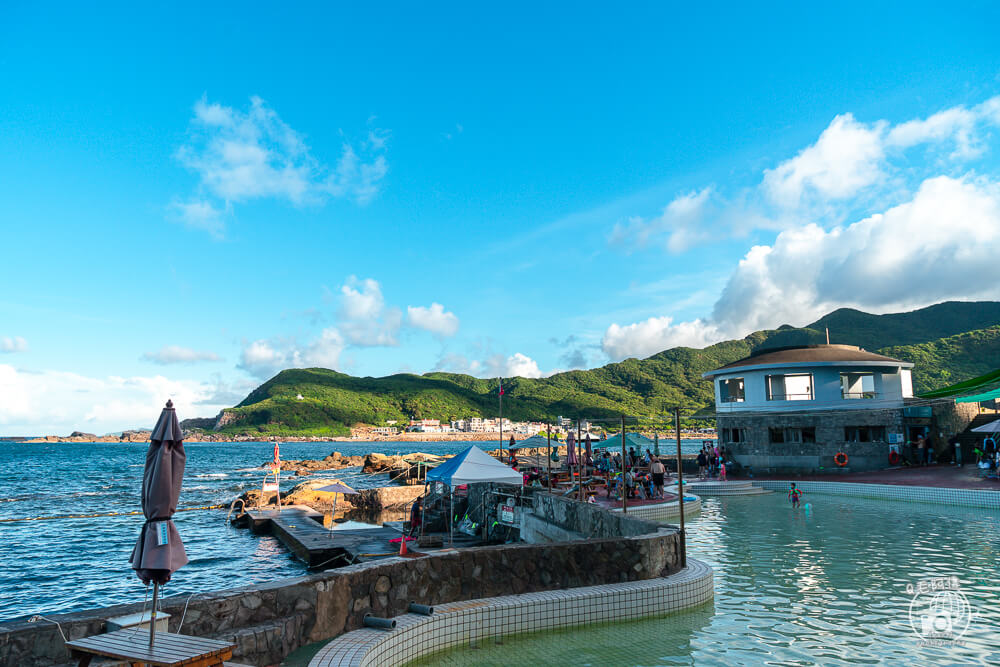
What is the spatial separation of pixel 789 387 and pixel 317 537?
28319 millimetres

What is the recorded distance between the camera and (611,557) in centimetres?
964

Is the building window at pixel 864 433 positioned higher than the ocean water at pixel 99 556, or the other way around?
the building window at pixel 864 433

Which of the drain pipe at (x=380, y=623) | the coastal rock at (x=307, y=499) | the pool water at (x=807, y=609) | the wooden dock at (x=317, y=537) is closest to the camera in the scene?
the drain pipe at (x=380, y=623)

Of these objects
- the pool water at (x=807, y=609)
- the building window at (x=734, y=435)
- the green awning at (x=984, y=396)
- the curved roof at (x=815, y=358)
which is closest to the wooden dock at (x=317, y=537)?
the pool water at (x=807, y=609)

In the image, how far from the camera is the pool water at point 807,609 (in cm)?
771

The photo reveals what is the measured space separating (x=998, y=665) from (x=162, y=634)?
385 inches

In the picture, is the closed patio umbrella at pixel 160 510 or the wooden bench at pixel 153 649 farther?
the closed patio umbrella at pixel 160 510

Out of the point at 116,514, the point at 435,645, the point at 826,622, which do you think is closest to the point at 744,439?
the point at 826,622

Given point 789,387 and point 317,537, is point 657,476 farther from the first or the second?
point 789,387

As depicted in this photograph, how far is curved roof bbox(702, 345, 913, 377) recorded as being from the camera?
34062 mm

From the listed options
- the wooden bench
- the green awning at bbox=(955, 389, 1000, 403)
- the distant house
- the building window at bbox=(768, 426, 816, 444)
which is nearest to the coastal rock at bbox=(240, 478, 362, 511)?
the distant house

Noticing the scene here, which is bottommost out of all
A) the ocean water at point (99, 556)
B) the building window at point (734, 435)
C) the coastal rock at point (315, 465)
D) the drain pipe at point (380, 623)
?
the coastal rock at point (315, 465)
